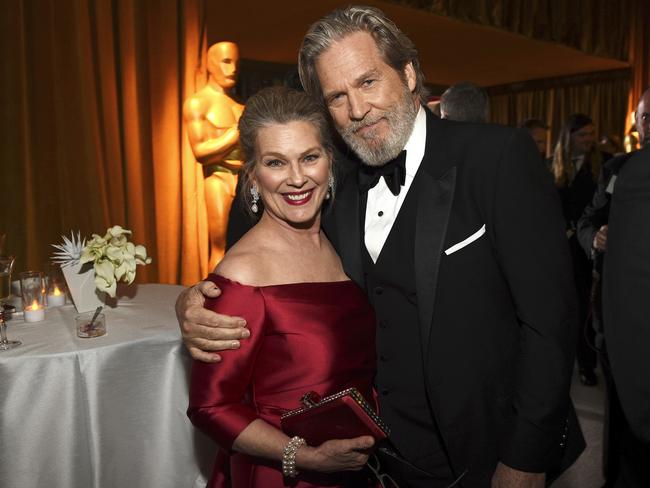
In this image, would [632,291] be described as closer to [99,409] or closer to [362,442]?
[362,442]

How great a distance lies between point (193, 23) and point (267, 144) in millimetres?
3943

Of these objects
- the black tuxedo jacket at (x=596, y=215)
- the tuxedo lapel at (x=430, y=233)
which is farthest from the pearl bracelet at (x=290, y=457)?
the black tuxedo jacket at (x=596, y=215)

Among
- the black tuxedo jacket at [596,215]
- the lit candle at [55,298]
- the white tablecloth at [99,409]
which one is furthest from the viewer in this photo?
the black tuxedo jacket at [596,215]

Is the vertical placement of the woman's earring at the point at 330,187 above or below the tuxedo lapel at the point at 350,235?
Result: above

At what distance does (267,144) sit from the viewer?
155cm

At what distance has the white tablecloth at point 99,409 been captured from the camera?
2080 millimetres

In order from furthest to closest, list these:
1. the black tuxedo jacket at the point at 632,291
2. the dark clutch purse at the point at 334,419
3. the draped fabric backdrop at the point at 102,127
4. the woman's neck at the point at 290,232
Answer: the draped fabric backdrop at the point at 102,127 < the woman's neck at the point at 290,232 < the dark clutch purse at the point at 334,419 < the black tuxedo jacket at the point at 632,291

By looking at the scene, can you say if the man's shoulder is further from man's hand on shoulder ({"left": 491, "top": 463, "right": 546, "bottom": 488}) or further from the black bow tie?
man's hand on shoulder ({"left": 491, "top": 463, "right": 546, "bottom": 488})

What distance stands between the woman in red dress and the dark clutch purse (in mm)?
34

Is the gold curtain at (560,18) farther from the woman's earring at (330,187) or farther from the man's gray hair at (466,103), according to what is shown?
the woman's earring at (330,187)

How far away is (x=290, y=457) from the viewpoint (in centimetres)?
142

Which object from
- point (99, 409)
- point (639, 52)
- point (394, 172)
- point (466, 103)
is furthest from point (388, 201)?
point (639, 52)

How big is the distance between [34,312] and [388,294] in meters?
1.62

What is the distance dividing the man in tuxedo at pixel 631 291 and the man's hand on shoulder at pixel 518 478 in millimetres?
435
